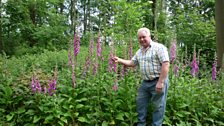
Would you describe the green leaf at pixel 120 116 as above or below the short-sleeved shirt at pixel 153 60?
below

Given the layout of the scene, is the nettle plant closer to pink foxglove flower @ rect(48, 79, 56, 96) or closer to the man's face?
pink foxglove flower @ rect(48, 79, 56, 96)

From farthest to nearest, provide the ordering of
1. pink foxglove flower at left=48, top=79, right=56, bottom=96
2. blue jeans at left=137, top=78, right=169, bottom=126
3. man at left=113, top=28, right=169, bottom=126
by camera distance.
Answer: pink foxglove flower at left=48, top=79, right=56, bottom=96 → blue jeans at left=137, top=78, right=169, bottom=126 → man at left=113, top=28, right=169, bottom=126

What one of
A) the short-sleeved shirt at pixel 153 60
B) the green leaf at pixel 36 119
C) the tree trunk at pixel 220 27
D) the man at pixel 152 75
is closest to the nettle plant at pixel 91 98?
the green leaf at pixel 36 119

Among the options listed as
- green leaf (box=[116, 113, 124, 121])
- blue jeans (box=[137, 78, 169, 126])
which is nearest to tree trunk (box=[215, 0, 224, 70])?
blue jeans (box=[137, 78, 169, 126])

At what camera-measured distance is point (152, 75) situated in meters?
4.32

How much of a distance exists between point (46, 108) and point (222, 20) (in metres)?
6.57

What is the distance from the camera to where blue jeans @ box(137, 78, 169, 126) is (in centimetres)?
438

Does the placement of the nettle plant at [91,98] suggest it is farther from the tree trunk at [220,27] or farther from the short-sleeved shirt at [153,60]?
the tree trunk at [220,27]

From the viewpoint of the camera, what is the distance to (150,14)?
1427 centimetres

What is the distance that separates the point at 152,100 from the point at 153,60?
0.75m

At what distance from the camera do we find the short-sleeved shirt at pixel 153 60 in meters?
4.19

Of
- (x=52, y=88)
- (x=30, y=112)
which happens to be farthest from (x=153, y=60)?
(x=30, y=112)

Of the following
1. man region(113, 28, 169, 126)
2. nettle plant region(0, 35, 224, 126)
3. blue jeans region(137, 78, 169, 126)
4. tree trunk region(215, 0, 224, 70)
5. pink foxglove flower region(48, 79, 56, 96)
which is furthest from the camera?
tree trunk region(215, 0, 224, 70)

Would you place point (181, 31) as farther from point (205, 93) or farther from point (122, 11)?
point (205, 93)
